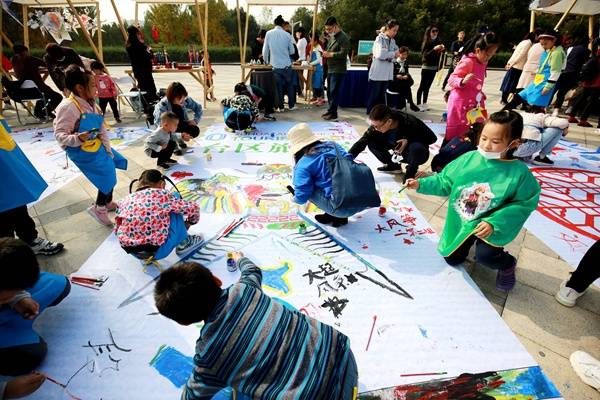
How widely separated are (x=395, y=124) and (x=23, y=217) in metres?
3.50

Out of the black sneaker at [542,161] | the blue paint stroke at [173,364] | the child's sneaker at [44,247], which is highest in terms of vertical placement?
the black sneaker at [542,161]

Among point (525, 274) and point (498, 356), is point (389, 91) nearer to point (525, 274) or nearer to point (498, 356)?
point (525, 274)

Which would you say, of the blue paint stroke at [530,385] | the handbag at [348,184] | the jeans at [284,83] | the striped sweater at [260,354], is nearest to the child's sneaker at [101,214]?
the handbag at [348,184]

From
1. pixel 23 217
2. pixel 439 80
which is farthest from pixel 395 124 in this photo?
pixel 439 80

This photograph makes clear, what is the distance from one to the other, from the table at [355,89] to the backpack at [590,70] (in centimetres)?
400

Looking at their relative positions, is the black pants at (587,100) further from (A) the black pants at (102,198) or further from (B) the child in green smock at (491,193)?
(A) the black pants at (102,198)

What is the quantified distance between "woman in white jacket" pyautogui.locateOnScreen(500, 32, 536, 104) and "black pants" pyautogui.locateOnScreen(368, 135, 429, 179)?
4896mm

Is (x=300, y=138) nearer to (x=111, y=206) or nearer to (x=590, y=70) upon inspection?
(x=111, y=206)

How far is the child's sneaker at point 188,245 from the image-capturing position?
2.55 m

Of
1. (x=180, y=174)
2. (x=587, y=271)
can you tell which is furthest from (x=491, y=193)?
(x=180, y=174)

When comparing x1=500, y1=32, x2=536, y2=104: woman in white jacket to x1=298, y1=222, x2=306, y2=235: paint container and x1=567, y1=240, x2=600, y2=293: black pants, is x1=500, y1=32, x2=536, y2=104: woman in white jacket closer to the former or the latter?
x1=567, y1=240, x2=600, y2=293: black pants

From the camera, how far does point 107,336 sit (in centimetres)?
191

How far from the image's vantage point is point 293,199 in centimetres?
278

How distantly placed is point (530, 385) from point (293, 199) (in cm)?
196
